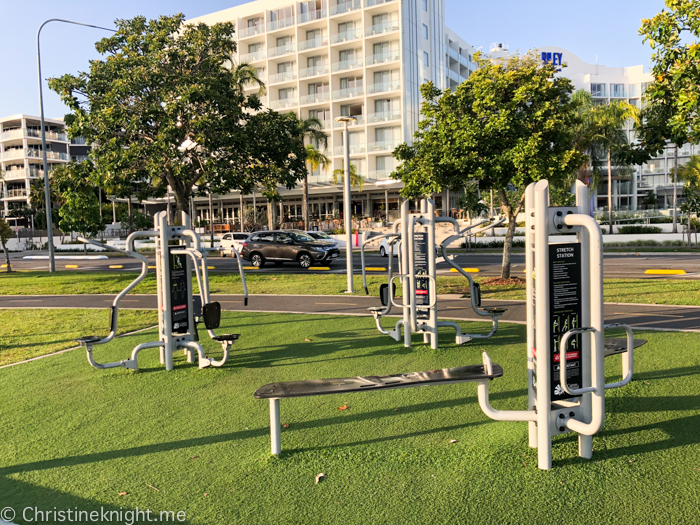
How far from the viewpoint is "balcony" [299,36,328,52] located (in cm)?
4859

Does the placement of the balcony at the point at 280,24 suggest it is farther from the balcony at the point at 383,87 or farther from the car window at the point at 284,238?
the car window at the point at 284,238

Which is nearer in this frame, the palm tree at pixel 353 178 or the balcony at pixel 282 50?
the palm tree at pixel 353 178

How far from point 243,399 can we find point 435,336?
3.05 metres

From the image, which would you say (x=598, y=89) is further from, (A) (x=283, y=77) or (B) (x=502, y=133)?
(B) (x=502, y=133)

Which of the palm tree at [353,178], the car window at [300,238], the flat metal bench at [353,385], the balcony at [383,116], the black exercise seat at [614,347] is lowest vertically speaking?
the flat metal bench at [353,385]

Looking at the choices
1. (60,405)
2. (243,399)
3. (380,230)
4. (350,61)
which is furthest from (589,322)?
(350,61)

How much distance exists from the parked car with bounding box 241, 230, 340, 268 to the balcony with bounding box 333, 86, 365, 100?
2689 centimetres

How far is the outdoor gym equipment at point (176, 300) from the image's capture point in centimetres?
677

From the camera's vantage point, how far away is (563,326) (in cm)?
396

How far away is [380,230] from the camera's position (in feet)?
142

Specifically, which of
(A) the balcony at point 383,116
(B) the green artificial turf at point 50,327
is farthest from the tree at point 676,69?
(A) the balcony at point 383,116

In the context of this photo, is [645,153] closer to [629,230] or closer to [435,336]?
[435,336]

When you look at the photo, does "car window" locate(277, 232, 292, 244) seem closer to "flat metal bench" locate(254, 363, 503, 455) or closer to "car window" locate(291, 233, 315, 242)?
"car window" locate(291, 233, 315, 242)

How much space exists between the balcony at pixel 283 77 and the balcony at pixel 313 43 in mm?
2368
